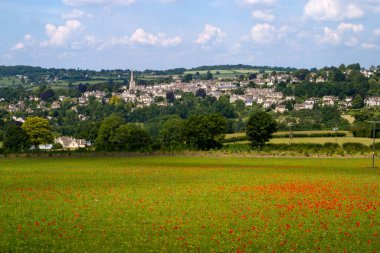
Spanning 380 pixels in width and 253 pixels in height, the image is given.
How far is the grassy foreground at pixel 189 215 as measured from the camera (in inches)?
848

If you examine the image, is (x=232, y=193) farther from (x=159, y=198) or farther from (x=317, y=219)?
(x=317, y=219)

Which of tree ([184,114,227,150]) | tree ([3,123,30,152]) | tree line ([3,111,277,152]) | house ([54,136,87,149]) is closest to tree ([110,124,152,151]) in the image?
tree line ([3,111,277,152])

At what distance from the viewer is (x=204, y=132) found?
306ft

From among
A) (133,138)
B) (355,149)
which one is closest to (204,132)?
(133,138)

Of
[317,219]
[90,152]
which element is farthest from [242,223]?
[90,152]

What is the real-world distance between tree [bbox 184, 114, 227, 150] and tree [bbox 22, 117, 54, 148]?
29985 mm

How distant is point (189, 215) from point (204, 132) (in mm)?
66020

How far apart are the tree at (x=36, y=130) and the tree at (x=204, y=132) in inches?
1180

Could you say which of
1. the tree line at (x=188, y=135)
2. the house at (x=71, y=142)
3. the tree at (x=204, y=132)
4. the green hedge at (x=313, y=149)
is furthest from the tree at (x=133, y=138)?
the house at (x=71, y=142)

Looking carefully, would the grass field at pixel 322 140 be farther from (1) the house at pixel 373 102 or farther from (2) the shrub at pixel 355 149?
(1) the house at pixel 373 102

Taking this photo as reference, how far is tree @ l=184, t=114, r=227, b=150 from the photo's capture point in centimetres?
9350

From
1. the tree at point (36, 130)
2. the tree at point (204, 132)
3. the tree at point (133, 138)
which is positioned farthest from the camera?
the tree at point (36, 130)

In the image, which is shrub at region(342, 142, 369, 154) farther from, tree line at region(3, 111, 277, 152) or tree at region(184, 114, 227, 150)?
tree at region(184, 114, 227, 150)

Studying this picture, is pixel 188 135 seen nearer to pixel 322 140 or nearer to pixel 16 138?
pixel 322 140
